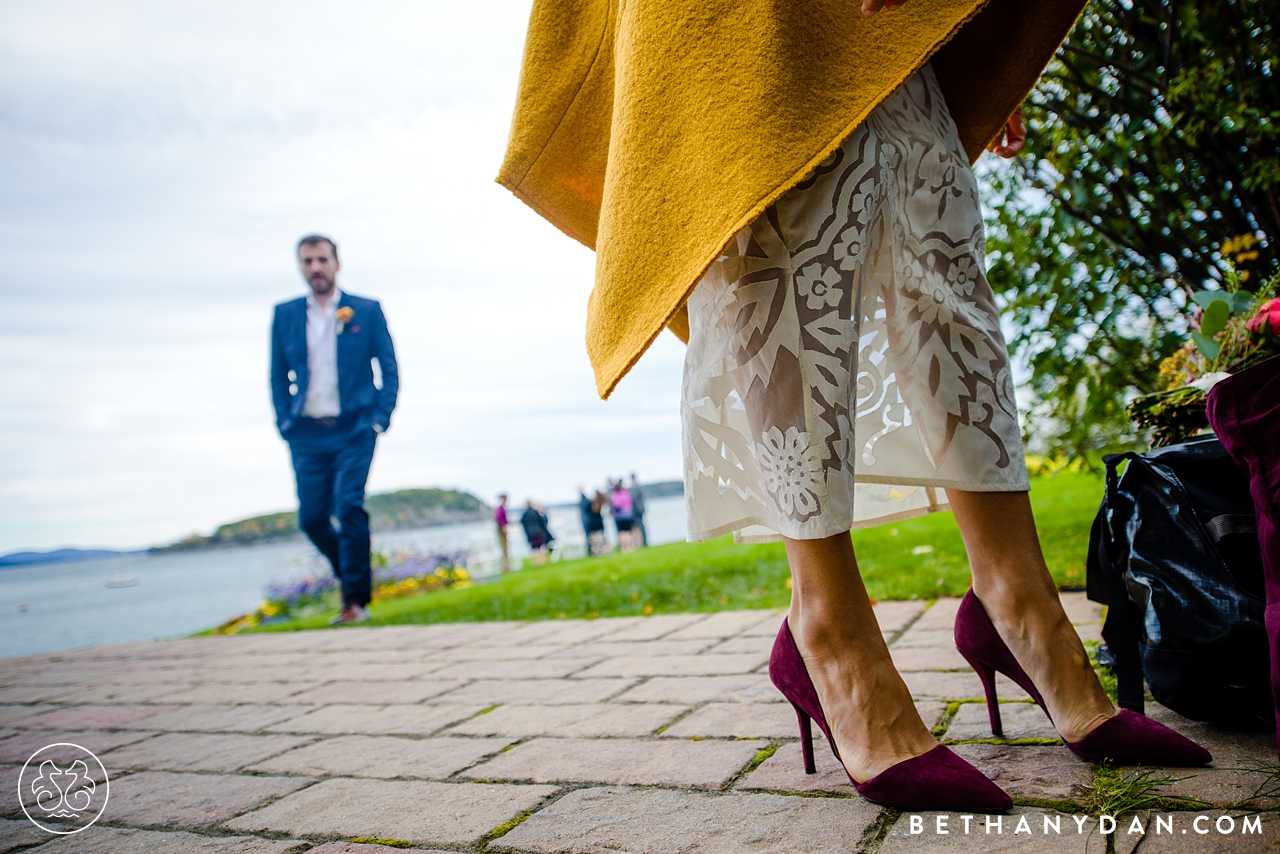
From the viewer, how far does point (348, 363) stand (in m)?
5.57

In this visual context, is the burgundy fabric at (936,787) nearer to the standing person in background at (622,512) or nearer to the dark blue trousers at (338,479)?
the dark blue trousers at (338,479)

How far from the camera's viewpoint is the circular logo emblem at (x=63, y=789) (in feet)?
5.10

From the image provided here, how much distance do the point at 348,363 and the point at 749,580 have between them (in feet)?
11.1

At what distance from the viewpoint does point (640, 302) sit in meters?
1.11

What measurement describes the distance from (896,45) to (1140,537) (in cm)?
92

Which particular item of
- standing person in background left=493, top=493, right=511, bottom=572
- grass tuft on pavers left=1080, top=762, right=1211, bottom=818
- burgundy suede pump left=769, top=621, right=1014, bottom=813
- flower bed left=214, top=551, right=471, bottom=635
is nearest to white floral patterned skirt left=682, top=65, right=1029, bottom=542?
burgundy suede pump left=769, top=621, right=1014, bottom=813

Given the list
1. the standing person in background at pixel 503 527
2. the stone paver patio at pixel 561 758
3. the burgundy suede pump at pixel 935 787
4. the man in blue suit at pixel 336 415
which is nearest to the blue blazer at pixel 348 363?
the man in blue suit at pixel 336 415

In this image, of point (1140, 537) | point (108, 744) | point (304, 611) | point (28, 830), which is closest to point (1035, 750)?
point (1140, 537)

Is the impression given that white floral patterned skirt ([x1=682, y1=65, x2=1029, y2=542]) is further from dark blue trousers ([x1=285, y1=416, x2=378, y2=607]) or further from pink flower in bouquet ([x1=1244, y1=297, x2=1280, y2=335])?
dark blue trousers ([x1=285, y1=416, x2=378, y2=607])

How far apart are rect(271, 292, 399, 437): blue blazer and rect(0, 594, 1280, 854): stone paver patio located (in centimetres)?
264

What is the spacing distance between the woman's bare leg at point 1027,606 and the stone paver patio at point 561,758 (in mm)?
90

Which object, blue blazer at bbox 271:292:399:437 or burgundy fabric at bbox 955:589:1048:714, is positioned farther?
blue blazer at bbox 271:292:399:437

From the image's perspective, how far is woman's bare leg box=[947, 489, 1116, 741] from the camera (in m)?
1.11

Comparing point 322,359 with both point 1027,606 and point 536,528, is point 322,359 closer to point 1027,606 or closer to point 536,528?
point 1027,606
